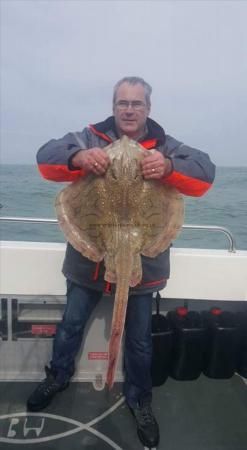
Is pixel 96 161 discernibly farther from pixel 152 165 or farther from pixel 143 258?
pixel 143 258

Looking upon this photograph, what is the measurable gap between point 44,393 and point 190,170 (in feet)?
8.07

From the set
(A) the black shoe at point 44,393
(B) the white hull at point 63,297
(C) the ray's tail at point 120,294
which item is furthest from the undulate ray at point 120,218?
(B) the white hull at point 63,297

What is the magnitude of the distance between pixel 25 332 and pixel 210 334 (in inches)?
78.5

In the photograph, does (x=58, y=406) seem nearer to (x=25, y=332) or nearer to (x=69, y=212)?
(x=25, y=332)

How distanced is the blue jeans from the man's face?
1.43 metres

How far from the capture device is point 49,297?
13.5 ft

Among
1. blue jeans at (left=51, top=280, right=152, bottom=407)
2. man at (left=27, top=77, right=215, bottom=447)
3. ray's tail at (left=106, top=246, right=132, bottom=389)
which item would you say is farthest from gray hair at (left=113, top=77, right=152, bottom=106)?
blue jeans at (left=51, top=280, right=152, bottom=407)

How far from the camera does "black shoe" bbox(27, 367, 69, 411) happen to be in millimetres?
3592

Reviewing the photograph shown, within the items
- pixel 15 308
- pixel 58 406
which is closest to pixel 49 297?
pixel 15 308

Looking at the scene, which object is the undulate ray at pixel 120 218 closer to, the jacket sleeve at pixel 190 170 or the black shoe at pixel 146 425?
the jacket sleeve at pixel 190 170

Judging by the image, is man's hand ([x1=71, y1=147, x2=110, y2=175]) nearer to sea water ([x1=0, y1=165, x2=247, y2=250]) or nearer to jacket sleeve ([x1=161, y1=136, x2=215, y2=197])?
jacket sleeve ([x1=161, y1=136, x2=215, y2=197])

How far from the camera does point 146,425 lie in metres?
3.39

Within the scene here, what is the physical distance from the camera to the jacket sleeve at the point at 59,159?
9.20ft

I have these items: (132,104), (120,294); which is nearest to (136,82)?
(132,104)
